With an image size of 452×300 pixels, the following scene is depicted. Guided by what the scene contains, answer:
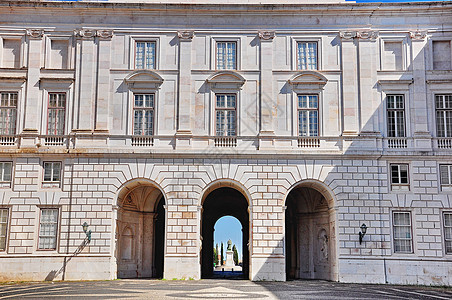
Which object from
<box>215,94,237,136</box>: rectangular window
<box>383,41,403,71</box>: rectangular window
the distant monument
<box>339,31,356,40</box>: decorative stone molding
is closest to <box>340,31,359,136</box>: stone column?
<box>339,31,356,40</box>: decorative stone molding

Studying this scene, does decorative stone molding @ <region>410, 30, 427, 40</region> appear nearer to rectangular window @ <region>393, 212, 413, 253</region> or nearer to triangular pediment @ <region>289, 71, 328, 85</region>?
triangular pediment @ <region>289, 71, 328, 85</region>

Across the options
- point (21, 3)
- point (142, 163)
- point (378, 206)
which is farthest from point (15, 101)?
point (378, 206)

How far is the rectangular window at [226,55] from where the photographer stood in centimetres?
3162

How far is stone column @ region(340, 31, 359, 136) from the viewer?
30.7 m

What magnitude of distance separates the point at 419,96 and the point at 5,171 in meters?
22.6

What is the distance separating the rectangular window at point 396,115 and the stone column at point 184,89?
10810 millimetres

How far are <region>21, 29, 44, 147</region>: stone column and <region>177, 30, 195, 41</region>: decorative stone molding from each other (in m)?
7.63

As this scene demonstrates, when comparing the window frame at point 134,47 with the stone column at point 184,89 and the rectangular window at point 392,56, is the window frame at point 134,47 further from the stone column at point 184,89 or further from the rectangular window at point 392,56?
the rectangular window at point 392,56

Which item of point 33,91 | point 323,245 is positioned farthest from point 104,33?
point 323,245

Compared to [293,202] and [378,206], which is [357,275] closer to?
[378,206]

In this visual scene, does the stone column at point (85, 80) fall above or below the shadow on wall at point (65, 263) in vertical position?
above

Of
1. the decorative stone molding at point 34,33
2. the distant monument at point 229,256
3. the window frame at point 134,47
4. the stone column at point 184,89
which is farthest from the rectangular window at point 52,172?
the distant monument at point 229,256

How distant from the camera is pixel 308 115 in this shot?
31078 mm

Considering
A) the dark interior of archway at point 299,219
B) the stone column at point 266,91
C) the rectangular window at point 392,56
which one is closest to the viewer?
the stone column at point 266,91
